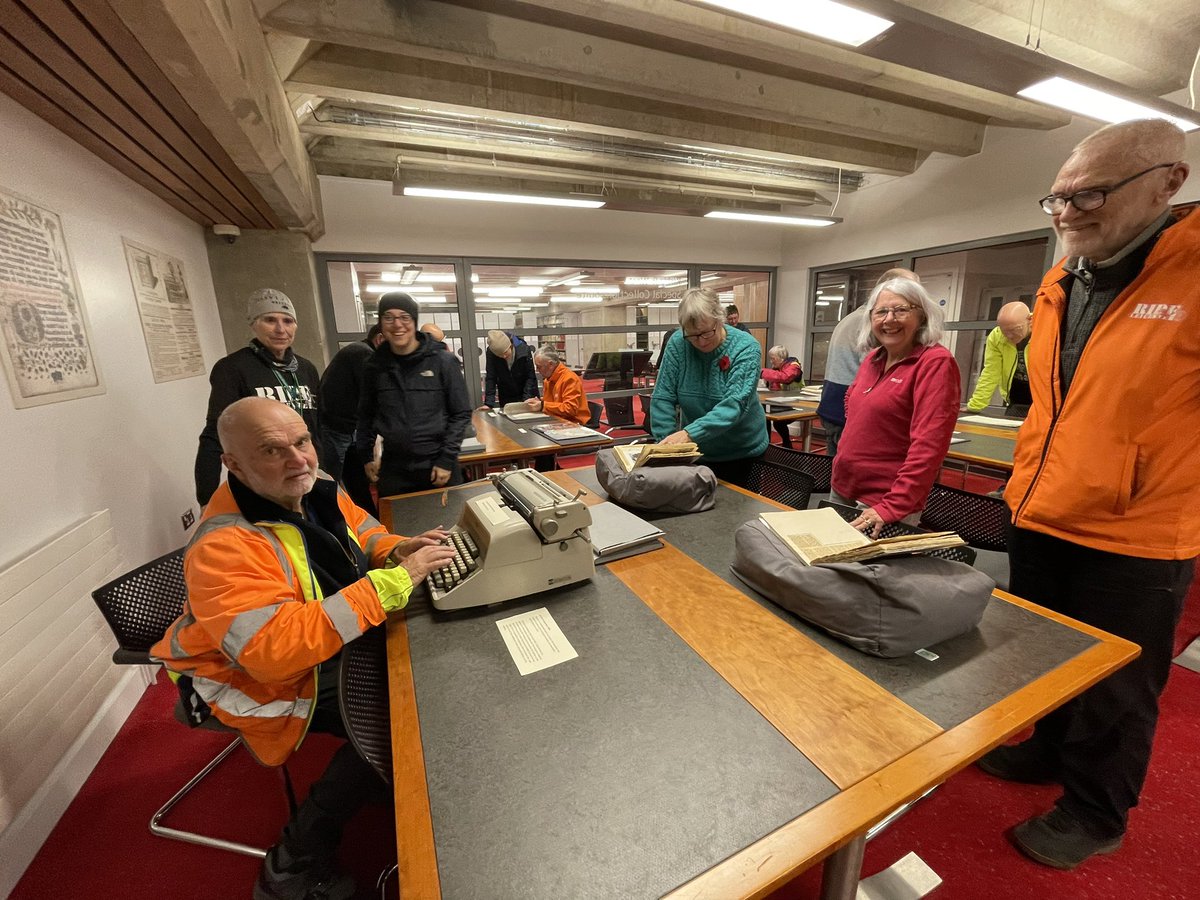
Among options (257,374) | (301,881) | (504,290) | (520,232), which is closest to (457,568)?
(301,881)

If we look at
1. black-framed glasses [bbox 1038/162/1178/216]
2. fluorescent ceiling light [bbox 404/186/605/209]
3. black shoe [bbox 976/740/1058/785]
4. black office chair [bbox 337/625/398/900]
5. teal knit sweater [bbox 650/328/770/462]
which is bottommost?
black shoe [bbox 976/740/1058/785]

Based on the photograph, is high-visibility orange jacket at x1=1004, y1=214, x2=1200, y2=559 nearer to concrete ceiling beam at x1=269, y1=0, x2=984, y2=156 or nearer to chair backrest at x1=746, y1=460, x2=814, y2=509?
chair backrest at x1=746, y1=460, x2=814, y2=509

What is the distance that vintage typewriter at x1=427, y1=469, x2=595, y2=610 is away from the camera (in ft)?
3.92

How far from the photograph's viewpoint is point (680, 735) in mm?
829

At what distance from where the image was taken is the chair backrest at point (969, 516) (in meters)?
1.74

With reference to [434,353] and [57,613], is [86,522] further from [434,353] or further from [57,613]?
[434,353]

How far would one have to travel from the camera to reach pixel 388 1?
92.0 inches

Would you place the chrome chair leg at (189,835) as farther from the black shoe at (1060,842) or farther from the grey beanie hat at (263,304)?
the black shoe at (1060,842)

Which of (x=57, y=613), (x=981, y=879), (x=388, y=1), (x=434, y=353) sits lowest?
(x=981, y=879)

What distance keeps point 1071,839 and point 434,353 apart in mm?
2914

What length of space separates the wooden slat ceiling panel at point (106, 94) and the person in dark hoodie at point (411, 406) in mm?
1054

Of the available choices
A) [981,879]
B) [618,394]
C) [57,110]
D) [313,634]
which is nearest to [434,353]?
[57,110]

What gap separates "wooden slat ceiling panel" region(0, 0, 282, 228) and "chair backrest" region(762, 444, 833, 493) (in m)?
2.79

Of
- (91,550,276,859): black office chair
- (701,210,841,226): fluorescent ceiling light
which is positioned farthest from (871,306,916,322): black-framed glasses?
(701,210,841,226): fluorescent ceiling light
